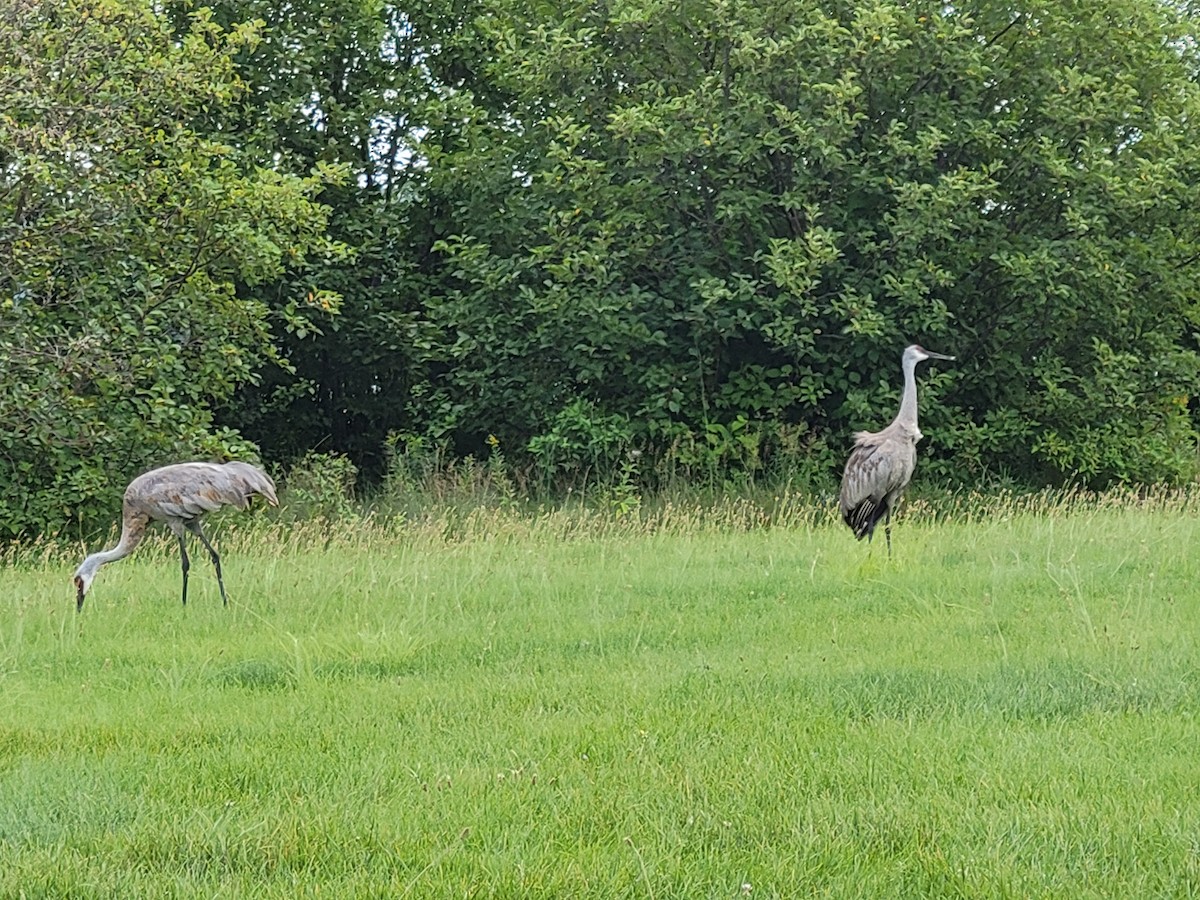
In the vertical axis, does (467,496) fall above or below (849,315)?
below

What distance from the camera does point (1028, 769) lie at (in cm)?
430

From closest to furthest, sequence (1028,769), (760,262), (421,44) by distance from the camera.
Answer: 1. (1028,769)
2. (760,262)
3. (421,44)

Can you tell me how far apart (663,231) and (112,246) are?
636cm

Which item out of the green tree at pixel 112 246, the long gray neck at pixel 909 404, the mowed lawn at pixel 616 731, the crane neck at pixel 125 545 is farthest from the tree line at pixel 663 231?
the mowed lawn at pixel 616 731

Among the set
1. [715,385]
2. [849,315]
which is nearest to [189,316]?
[715,385]

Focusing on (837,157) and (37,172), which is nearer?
(37,172)

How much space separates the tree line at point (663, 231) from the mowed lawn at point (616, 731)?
16.1 feet

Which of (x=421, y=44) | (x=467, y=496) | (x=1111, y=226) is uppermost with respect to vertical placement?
(x=421, y=44)

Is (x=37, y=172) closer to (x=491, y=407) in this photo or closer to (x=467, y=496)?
(x=467, y=496)

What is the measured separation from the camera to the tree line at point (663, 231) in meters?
12.8

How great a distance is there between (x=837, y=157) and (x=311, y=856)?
38.2ft

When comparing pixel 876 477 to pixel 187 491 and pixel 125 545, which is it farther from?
pixel 125 545

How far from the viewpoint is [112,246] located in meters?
13.1

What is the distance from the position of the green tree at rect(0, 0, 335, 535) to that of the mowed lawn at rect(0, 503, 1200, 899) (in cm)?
392
